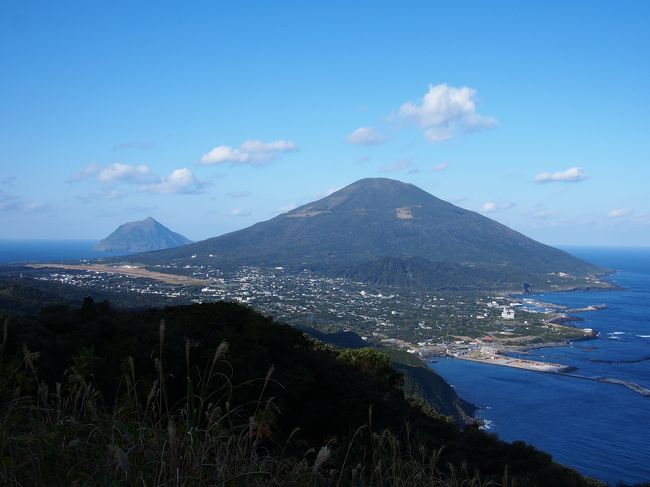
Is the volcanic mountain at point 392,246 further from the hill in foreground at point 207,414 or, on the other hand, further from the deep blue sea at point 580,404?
the hill in foreground at point 207,414

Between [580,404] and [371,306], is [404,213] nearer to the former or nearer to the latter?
[371,306]

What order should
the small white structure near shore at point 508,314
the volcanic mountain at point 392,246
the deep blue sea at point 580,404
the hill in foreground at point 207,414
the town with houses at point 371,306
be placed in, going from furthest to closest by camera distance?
the volcanic mountain at point 392,246, the small white structure near shore at point 508,314, the town with houses at point 371,306, the deep blue sea at point 580,404, the hill in foreground at point 207,414

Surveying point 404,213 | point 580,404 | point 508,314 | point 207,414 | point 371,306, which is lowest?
point 580,404

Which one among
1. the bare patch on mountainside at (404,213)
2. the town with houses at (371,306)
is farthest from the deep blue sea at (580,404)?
the bare patch on mountainside at (404,213)

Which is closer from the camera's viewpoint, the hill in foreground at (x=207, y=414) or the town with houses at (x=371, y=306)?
the hill in foreground at (x=207, y=414)

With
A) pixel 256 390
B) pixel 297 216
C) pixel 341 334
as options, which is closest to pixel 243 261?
pixel 297 216

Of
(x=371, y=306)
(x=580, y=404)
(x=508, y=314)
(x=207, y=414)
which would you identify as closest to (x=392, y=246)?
(x=371, y=306)

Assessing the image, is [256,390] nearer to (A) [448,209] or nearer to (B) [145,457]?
(B) [145,457]
